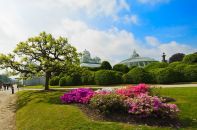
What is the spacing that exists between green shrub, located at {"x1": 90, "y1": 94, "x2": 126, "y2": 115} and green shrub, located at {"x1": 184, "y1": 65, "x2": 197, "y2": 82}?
23095 millimetres

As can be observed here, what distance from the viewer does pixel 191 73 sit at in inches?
1342

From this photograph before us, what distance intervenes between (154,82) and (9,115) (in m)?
22.4

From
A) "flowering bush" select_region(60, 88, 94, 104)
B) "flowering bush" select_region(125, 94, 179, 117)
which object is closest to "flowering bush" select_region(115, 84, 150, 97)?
"flowering bush" select_region(60, 88, 94, 104)

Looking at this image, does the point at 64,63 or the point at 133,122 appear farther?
the point at 64,63

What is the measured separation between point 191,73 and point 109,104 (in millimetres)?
23872

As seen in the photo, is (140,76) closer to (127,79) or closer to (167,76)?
(127,79)

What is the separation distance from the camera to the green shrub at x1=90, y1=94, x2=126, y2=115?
41.1ft

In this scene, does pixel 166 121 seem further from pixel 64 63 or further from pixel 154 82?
pixel 154 82

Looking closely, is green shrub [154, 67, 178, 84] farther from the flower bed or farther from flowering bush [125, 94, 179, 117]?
flowering bush [125, 94, 179, 117]

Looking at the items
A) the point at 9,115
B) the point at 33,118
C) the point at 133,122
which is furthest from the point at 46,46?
the point at 133,122

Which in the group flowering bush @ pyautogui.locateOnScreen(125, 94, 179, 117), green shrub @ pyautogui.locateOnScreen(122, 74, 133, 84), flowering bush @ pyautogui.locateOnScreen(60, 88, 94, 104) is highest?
green shrub @ pyautogui.locateOnScreen(122, 74, 133, 84)

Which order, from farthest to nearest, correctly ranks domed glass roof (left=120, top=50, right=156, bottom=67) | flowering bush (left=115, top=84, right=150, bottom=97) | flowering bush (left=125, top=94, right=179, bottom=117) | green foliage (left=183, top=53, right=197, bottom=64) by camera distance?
domed glass roof (left=120, top=50, right=156, bottom=67) → green foliage (left=183, top=53, right=197, bottom=64) → flowering bush (left=115, top=84, right=150, bottom=97) → flowering bush (left=125, top=94, right=179, bottom=117)

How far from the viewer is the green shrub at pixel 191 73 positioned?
1337 inches

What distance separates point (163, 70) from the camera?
3491 cm
